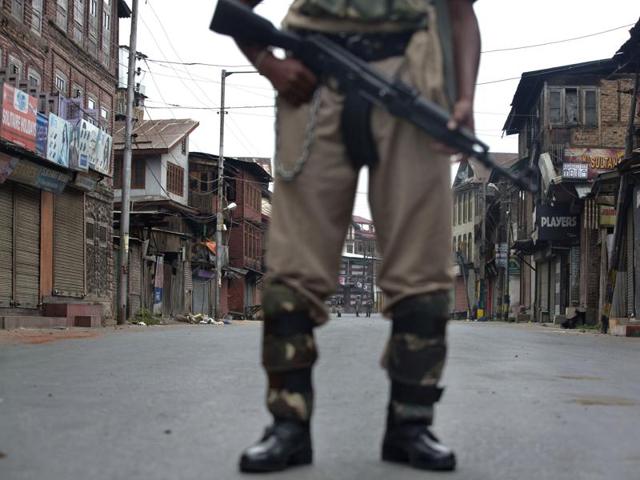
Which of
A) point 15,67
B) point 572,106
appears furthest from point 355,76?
point 572,106

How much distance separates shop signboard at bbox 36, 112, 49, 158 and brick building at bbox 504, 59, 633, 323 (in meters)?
15.8

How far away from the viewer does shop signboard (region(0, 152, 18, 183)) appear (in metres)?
19.6

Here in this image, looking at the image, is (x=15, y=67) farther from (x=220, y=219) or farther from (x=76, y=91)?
(x=220, y=219)

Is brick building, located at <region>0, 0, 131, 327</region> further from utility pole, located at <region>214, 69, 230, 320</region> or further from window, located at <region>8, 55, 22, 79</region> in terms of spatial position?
utility pole, located at <region>214, 69, 230, 320</region>

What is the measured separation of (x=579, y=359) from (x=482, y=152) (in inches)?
267

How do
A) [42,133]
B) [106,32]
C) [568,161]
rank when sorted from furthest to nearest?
[568,161] < [106,32] < [42,133]

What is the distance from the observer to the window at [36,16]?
2300 centimetres

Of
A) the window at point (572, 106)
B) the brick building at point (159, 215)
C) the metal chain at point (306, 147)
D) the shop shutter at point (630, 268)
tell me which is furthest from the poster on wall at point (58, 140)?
the window at point (572, 106)

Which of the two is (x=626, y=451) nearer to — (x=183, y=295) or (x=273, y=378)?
(x=273, y=378)

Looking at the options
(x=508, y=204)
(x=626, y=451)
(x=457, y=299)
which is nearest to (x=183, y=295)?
(x=508, y=204)

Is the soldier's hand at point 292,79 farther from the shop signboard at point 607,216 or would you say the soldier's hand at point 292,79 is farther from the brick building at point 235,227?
the brick building at point 235,227

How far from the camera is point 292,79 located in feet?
8.84

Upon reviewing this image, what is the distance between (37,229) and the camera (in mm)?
22953

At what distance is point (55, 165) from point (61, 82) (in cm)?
390
